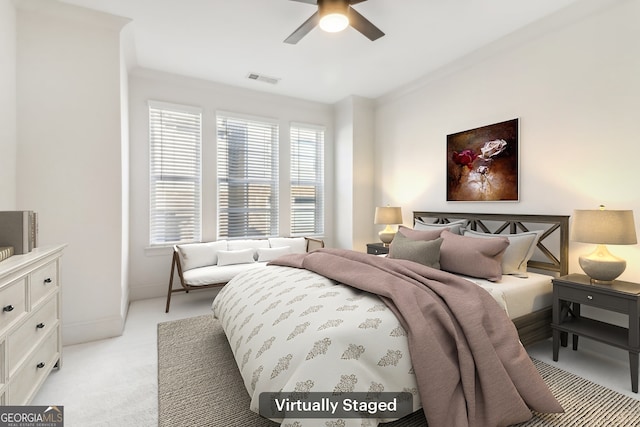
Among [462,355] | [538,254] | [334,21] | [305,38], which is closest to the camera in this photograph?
[462,355]

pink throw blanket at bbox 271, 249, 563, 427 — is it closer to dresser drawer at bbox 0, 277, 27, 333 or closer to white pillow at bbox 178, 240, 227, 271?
dresser drawer at bbox 0, 277, 27, 333

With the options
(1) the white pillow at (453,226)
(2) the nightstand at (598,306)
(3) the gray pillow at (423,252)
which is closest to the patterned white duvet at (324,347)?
(3) the gray pillow at (423,252)

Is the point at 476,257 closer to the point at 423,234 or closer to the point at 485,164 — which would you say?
the point at 423,234

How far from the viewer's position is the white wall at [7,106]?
2.36 m

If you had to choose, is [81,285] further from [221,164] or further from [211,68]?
[211,68]

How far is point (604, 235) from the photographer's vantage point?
7.43 feet

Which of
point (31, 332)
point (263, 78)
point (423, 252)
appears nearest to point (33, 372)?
point (31, 332)

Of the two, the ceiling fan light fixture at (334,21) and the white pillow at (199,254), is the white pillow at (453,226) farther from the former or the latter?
the white pillow at (199,254)

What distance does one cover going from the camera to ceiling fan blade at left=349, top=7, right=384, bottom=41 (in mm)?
2428

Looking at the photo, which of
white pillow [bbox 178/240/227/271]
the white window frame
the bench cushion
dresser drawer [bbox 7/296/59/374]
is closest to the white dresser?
dresser drawer [bbox 7/296/59/374]

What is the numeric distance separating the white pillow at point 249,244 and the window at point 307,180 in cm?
69

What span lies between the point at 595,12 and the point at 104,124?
4.43m

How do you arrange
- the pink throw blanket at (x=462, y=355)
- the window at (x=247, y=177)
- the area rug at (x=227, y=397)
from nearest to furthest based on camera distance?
the pink throw blanket at (x=462, y=355)
the area rug at (x=227, y=397)
the window at (x=247, y=177)

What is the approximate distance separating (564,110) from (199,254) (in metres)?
4.20
